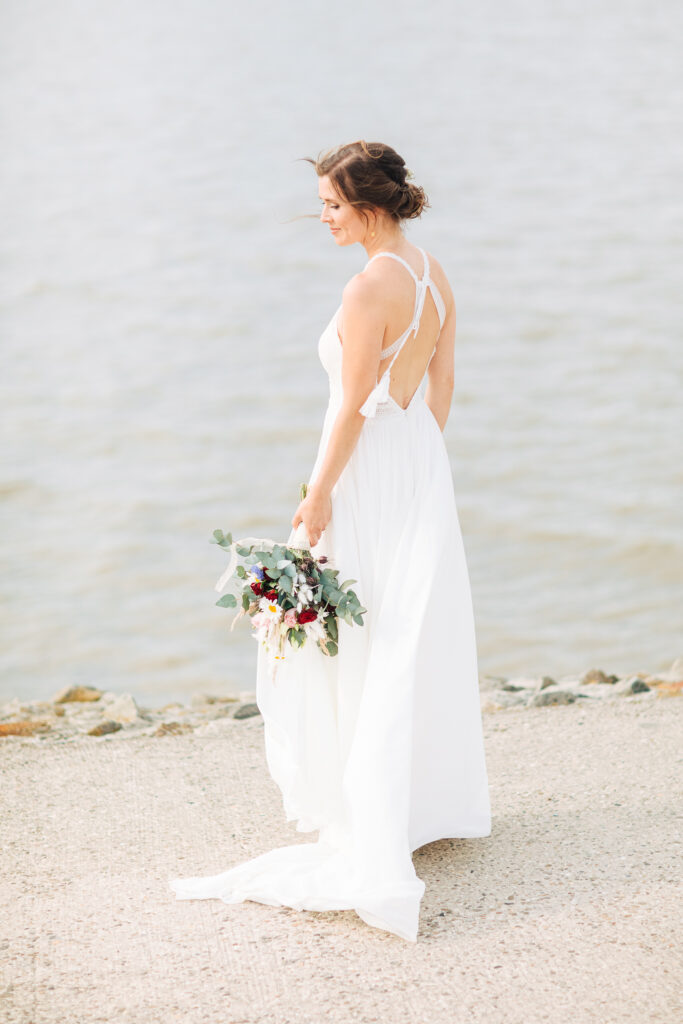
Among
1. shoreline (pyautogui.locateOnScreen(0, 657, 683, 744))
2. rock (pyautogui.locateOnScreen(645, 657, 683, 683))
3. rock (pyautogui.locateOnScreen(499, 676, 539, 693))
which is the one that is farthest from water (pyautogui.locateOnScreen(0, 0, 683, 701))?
rock (pyautogui.locateOnScreen(499, 676, 539, 693))

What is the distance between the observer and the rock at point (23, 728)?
5.49 meters

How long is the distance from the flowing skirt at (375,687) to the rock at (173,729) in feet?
5.86

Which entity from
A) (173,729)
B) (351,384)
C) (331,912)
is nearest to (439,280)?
(351,384)

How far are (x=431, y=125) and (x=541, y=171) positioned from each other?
2.58 meters

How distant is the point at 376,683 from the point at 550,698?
2.41 meters

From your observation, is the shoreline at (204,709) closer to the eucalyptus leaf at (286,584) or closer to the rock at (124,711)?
the rock at (124,711)

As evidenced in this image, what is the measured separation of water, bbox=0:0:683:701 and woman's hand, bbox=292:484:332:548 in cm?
516

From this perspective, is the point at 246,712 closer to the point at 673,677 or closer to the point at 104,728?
the point at 104,728

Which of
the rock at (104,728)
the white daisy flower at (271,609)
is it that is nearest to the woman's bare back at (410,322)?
the white daisy flower at (271,609)

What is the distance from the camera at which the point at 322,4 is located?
2288cm

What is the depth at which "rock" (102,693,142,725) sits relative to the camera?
5930 millimetres

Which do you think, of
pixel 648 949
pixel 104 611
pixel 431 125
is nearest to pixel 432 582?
pixel 648 949

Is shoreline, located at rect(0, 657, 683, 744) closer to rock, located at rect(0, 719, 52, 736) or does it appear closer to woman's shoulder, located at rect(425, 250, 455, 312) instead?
rock, located at rect(0, 719, 52, 736)

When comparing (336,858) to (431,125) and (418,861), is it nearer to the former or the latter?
(418,861)
